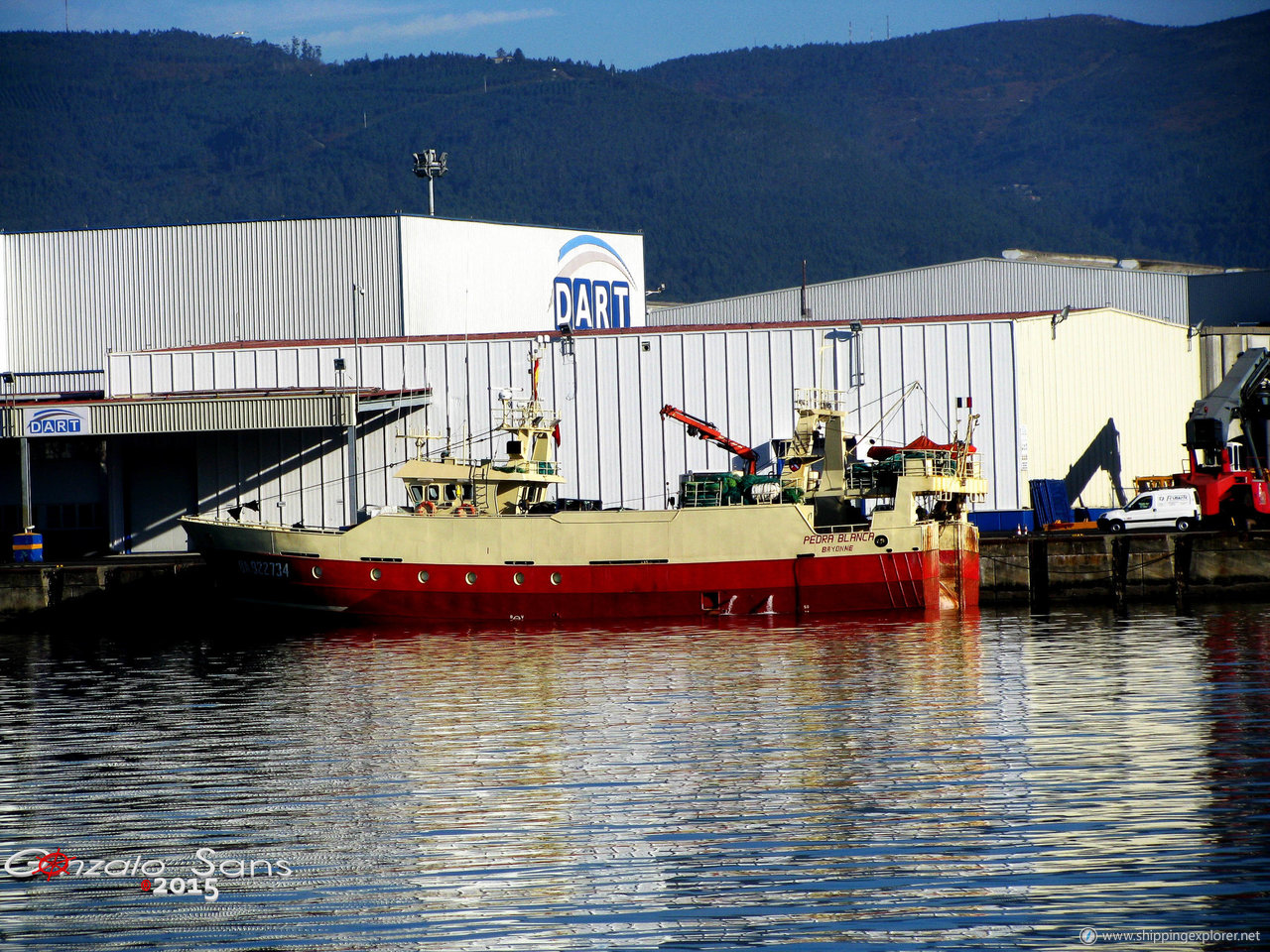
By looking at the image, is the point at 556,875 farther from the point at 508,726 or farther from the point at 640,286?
the point at 640,286

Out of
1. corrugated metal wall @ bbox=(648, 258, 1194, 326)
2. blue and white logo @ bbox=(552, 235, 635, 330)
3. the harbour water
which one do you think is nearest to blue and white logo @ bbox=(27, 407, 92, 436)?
the harbour water

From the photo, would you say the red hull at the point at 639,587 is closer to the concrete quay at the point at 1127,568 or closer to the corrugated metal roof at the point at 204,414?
the concrete quay at the point at 1127,568

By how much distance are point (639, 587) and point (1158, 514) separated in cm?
1693

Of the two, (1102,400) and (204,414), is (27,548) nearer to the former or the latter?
(204,414)

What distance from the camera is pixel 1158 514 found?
148 feet

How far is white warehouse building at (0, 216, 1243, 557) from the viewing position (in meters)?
47.1

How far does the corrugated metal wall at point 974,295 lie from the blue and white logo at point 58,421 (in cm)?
2963

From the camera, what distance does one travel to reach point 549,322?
221 ft

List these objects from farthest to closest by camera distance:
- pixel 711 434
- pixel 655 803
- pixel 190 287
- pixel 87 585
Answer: pixel 190 287 → pixel 711 434 → pixel 87 585 → pixel 655 803

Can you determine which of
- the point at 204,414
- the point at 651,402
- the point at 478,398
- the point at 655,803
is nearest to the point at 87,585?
the point at 204,414

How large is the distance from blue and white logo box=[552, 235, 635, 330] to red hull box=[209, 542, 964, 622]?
28889mm

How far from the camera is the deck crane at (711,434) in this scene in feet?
149

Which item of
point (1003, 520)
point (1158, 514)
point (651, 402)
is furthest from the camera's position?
point (651, 402)

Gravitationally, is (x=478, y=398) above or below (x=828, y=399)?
above
